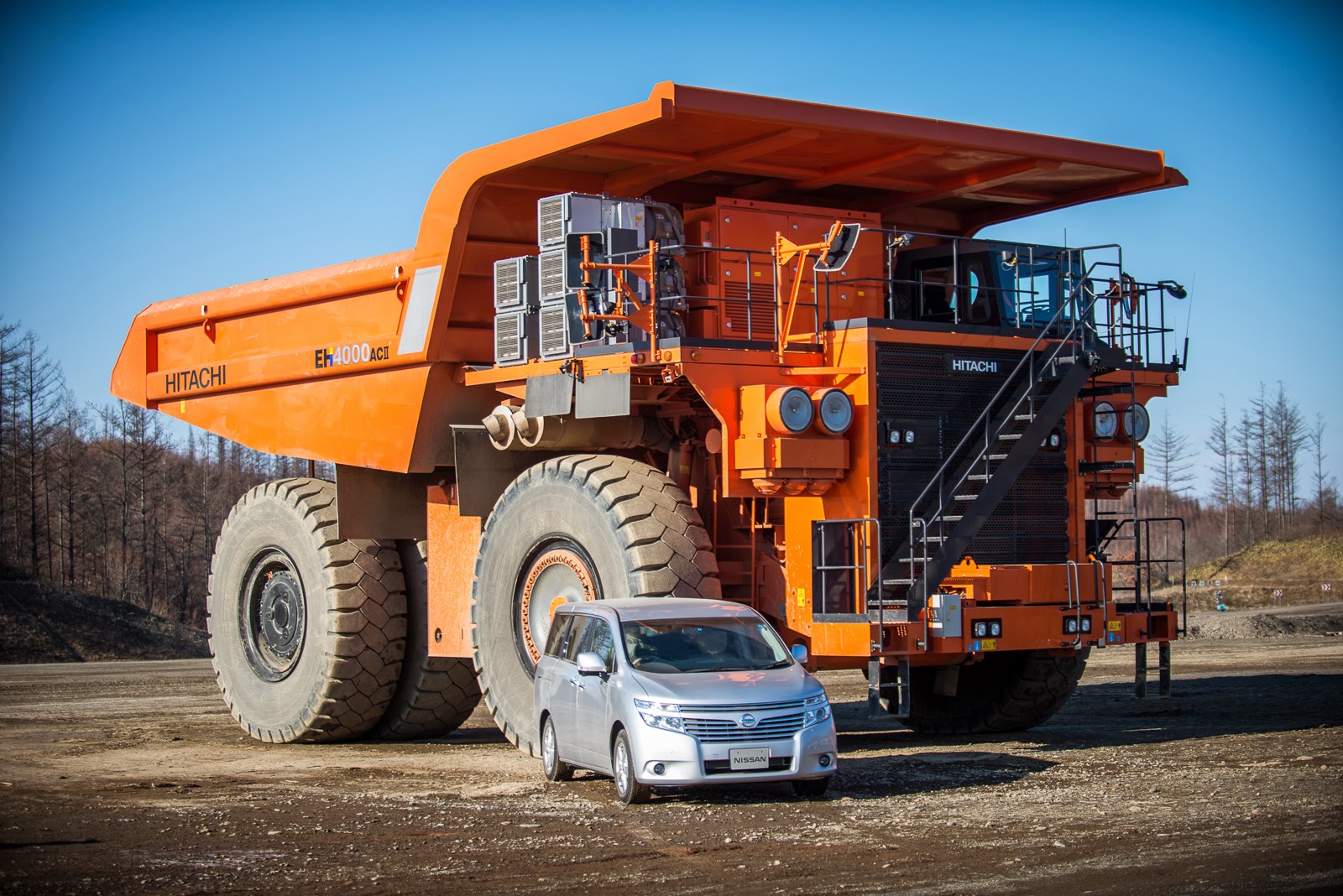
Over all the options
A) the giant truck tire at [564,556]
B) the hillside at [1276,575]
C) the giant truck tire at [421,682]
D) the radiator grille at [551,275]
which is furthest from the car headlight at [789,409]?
the hillside at [1276,575]

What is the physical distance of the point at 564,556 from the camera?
1473 cm

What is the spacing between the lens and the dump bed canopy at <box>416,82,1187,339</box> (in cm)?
1434

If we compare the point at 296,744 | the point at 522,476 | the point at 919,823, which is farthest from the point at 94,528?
the point at 919,823

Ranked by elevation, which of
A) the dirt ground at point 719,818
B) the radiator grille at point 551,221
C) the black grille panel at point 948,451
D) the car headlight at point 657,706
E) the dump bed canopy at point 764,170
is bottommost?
the dirt ground at point 719,818

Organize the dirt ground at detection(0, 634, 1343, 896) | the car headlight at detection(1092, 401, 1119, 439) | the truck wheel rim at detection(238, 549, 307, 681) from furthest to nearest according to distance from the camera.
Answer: the truck wheel rim at detection(238, 549, 307, 681)
the car headlight at detection(1092, 401, 1119, 439)
the dirt ground at detection(0, 634, 1343, 896)

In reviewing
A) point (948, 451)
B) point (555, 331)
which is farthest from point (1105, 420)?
point (555, 331)

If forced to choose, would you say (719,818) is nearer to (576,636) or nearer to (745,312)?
(576,636)

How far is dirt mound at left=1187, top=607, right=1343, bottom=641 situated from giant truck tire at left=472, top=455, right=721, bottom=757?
23.1 metres

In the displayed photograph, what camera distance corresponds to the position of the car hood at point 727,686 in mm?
11570

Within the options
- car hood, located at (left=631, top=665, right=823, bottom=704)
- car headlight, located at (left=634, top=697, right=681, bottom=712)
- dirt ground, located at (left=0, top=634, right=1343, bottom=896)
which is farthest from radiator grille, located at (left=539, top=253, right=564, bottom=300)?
car headlight, located at (left=634, top=697, right=681, bottom=712)

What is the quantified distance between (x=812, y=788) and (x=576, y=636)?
234 cm

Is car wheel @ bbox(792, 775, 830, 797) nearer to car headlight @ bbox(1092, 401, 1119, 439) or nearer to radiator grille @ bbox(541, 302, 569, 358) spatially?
radiator grille @ bbox(541, 302, 569, 358)

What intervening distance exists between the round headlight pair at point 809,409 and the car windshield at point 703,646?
5.47 feet

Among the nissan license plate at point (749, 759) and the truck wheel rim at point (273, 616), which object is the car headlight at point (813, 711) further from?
the truck wheel rim at point (273, 616)
